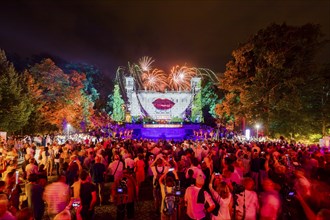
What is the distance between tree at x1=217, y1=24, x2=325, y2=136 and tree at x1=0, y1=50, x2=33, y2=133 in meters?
21.5

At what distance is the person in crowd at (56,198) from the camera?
6352mm

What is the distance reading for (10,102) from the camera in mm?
29812

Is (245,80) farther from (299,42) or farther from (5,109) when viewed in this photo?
(5,109)

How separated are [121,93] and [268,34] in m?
39.7

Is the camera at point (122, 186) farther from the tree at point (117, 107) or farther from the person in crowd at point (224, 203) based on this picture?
the tree at point (117, 107)

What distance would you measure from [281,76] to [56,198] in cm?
2685

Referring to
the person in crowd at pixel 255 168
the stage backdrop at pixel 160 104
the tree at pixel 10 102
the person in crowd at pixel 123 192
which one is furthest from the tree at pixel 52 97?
the person in crowd at pixel 123 192

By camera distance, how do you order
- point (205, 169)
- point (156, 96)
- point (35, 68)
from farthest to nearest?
point (156, 96)
point (35, 68)
point (205, 169)

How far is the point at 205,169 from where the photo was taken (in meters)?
9.63

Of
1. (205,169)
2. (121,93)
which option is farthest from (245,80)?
(121,93)

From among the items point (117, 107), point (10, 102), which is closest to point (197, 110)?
point (117, 107)

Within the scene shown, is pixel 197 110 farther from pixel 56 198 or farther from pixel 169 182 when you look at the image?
pixel 56 198

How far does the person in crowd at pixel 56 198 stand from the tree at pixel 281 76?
978 inches

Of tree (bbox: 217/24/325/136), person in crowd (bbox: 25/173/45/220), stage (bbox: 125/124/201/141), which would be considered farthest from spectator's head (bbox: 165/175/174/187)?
stage (bbox: 125/124/201/141)
